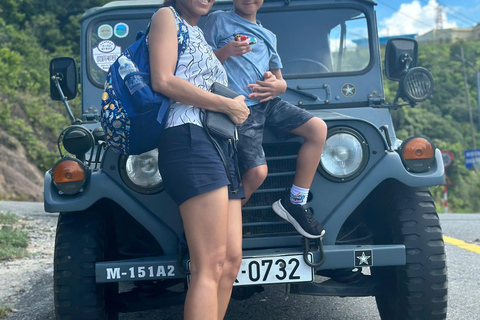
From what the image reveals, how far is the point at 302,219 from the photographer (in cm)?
325

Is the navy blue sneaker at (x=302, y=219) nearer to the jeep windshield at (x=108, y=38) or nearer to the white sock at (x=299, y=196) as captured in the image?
the white sock at (x=299, y=196)

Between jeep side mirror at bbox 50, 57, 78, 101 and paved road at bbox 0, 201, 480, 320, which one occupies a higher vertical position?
jeep side mirror at bbox 50, 57, 78, 101

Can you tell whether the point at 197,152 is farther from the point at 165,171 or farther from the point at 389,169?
the point at 389,169

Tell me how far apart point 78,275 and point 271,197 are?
1088 millimetres

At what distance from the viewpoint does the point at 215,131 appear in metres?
2.63

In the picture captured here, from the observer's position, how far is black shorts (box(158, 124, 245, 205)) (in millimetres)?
2543

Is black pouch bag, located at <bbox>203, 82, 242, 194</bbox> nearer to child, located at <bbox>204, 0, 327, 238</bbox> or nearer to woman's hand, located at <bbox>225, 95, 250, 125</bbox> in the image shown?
woman's hand, located at <bbox>225, 95, 250, 125</bbox>

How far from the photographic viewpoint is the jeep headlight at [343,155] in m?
3.41

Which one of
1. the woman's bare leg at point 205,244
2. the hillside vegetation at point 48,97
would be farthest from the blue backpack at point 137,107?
the hillside vegetation at point 48,97

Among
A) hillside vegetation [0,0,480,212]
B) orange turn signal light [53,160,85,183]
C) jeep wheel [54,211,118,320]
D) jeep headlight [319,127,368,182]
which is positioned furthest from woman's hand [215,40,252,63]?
hillside vegetation [0,0,480,212]

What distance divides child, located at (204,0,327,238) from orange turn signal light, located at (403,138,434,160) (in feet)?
1.63

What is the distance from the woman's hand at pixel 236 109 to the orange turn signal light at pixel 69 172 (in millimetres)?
1008

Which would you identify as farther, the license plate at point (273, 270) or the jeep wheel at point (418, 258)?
the jeep wheel at point (418, 258)

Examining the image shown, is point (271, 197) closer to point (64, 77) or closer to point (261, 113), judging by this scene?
point (261, 113)
